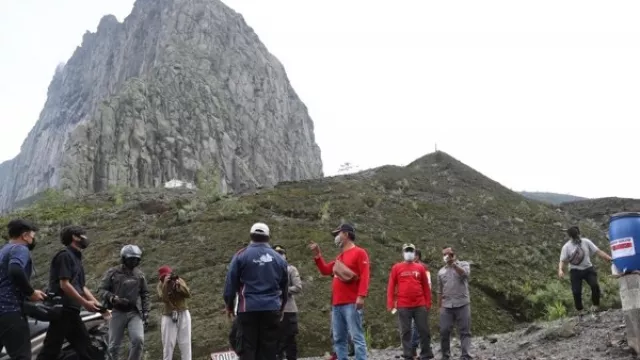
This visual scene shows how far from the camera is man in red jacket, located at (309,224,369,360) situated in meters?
8.45

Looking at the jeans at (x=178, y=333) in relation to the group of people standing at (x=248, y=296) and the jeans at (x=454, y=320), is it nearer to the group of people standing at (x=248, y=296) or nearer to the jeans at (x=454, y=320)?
the group of people standing at (x=248, y=296)

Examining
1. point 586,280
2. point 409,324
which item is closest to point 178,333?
point 409,324

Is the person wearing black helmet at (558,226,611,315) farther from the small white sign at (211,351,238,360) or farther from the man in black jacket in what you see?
the man in black jacket

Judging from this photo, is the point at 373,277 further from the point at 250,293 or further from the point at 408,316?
the point at 250,293

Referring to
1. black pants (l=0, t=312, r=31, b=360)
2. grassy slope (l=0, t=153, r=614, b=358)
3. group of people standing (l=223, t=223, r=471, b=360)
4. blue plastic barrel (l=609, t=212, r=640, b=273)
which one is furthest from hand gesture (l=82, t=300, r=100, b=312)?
grassy slope (l=0, t=153, r=614, b=358)

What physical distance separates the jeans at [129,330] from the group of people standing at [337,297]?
145 centimetres

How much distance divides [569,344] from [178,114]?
94295mm

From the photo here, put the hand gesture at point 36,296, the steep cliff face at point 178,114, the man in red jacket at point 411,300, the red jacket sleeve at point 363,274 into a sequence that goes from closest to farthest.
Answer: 1. the hand gesture at point 36,296
2. the red jacket sleeve at point 363,274
3. the man in red jacket at point 411,300
4. the steep cliff face at point 178,114

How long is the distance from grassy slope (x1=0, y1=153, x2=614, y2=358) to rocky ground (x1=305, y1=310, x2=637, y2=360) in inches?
172

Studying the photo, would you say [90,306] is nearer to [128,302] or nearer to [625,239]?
[128,302]

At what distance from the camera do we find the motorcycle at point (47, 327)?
6.91 metres

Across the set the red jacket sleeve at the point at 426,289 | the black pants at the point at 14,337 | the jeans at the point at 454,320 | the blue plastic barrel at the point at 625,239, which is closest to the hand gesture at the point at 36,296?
the black pants at the point at 14,337

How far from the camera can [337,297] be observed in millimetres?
8625

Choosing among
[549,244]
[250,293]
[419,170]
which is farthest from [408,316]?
[419,170]
